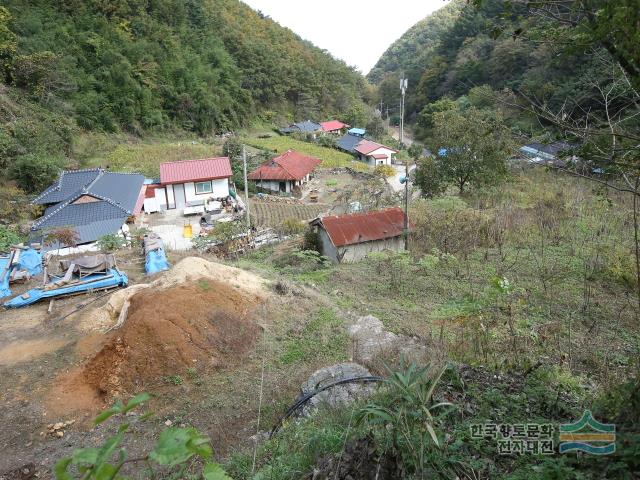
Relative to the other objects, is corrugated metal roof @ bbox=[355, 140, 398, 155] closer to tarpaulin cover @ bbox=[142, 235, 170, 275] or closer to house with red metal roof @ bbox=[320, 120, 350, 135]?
house with red metal roof @ bbox=[320, 120, 350, 135]

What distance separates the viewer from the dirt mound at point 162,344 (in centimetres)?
691

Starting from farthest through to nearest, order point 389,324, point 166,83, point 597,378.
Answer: point 166,83 < point 389,324 < point 597,378

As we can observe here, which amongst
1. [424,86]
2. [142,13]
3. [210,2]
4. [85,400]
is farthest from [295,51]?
[85,400]

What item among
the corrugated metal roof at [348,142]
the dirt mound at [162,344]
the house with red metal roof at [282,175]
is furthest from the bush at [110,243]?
the corrugated metal roof at [348,142]

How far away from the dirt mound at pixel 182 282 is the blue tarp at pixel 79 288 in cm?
89

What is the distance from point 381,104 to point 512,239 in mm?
58214

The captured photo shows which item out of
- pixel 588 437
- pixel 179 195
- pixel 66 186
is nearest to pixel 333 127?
pixel 179 195

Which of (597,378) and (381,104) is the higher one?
(381,104)

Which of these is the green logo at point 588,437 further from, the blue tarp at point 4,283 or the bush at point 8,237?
the bush at point 8,237

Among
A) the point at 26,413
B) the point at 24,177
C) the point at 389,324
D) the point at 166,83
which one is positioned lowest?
the point at 26,413

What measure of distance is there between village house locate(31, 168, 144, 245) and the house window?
4.29m

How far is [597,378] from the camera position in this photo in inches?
177

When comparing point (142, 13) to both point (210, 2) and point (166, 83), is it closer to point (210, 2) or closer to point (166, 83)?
point (166, 83)

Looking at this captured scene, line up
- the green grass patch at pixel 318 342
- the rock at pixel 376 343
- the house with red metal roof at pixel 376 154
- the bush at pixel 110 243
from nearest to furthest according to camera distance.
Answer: the rock at pixel 376 343
the green grass patch at pixel 318 342
the bush at pixel 110 243
the house with red metal roof at pixel 376 154
